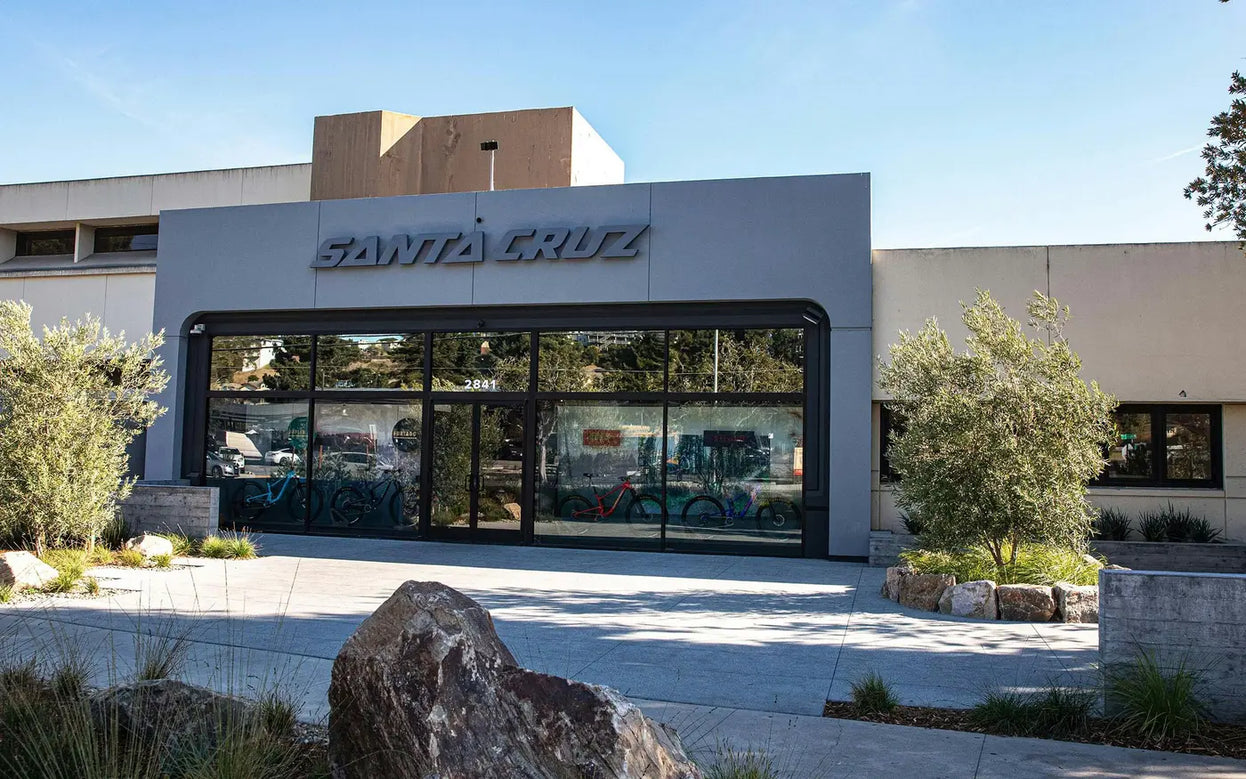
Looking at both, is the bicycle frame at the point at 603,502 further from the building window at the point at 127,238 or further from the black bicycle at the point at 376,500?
the building window at the point at 127,238

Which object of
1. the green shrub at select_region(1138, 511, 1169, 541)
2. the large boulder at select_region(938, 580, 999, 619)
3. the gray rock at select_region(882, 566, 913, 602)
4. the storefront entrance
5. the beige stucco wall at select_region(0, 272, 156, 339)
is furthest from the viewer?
the beige stucco wall at select_region(0, 272, 156, 339)

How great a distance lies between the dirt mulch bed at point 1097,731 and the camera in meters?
5.39

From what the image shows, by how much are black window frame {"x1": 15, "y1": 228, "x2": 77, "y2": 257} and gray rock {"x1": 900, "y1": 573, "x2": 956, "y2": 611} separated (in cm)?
2962

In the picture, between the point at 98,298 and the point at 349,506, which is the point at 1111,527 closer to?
the point at 349,506

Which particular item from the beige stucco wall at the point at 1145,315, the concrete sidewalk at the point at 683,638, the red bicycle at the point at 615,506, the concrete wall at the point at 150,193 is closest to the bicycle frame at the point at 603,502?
the red bicycle at the point at 615,506

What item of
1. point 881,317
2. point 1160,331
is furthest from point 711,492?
point 1160,331

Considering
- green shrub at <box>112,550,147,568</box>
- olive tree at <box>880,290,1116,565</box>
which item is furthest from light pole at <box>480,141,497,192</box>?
olive tree at <box>880,290,1116,565</box>

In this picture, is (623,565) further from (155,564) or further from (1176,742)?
(1176,742)

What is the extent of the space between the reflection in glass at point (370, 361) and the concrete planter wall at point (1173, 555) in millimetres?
11002

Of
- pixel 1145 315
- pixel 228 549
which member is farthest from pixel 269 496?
pixel 1145 315

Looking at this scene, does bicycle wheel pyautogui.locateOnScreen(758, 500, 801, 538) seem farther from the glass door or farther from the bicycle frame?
the glass door

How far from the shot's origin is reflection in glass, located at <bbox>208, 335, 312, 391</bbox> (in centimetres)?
1761

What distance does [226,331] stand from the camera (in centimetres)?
1809

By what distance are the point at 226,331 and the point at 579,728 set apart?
1619 centimetres
